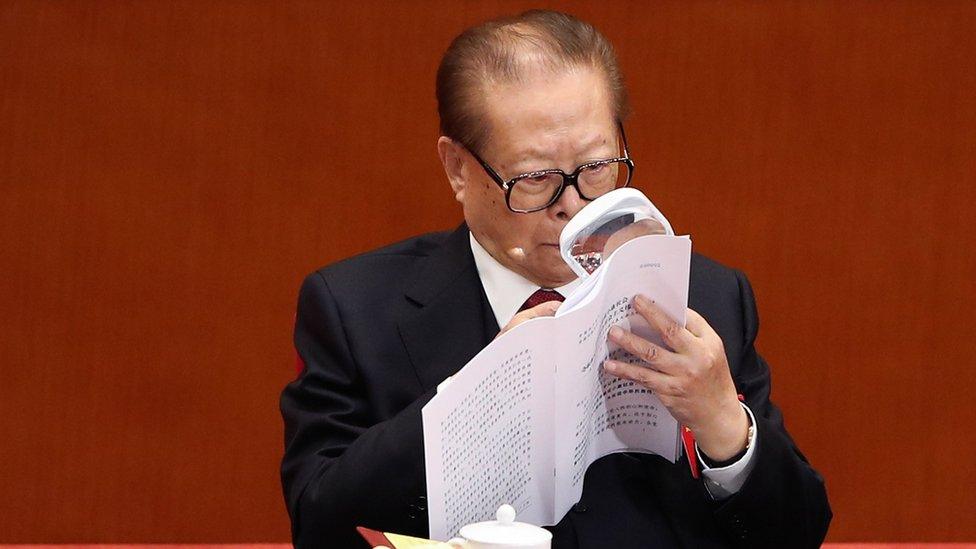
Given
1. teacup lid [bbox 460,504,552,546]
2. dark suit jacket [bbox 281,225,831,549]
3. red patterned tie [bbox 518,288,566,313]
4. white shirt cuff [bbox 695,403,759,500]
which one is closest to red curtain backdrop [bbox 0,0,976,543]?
dark suit jacket [bbox 281,225,831,549]

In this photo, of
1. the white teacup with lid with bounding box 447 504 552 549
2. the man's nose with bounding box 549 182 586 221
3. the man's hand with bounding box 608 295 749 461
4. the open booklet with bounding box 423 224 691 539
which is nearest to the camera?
the white teacup with lid with bounding box 447 504 552 549

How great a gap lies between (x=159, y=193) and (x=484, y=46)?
42.1 inches

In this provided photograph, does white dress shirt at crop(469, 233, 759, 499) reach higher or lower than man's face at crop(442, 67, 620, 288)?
lower

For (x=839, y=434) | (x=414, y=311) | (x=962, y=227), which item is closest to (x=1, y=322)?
(x=414, y=311)

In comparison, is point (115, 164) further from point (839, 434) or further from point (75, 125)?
point (839, 434)

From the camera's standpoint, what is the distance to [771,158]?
277cm

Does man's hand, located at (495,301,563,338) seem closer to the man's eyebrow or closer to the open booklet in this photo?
the open booklet

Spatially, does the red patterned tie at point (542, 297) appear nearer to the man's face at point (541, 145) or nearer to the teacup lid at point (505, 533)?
the man's face at point (541, 145)

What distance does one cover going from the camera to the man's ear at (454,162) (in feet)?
6.17

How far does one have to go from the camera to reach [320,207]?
2736 mm

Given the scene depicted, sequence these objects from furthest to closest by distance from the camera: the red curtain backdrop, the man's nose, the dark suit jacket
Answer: the red curtain backdrop → the man's nose → the dark suit jacket

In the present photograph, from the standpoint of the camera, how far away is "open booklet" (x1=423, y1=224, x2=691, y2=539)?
140 cm

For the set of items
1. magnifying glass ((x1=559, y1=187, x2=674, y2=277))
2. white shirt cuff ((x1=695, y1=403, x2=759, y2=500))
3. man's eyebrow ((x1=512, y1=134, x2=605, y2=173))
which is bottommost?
white shirt cuff ((x1=695, y1=403, x2=759, y2=500))

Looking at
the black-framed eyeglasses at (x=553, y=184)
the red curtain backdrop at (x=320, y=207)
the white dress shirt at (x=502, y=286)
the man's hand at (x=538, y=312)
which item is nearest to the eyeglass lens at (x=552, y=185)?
the black-framed eyeglasses at (x=553, y=184)
